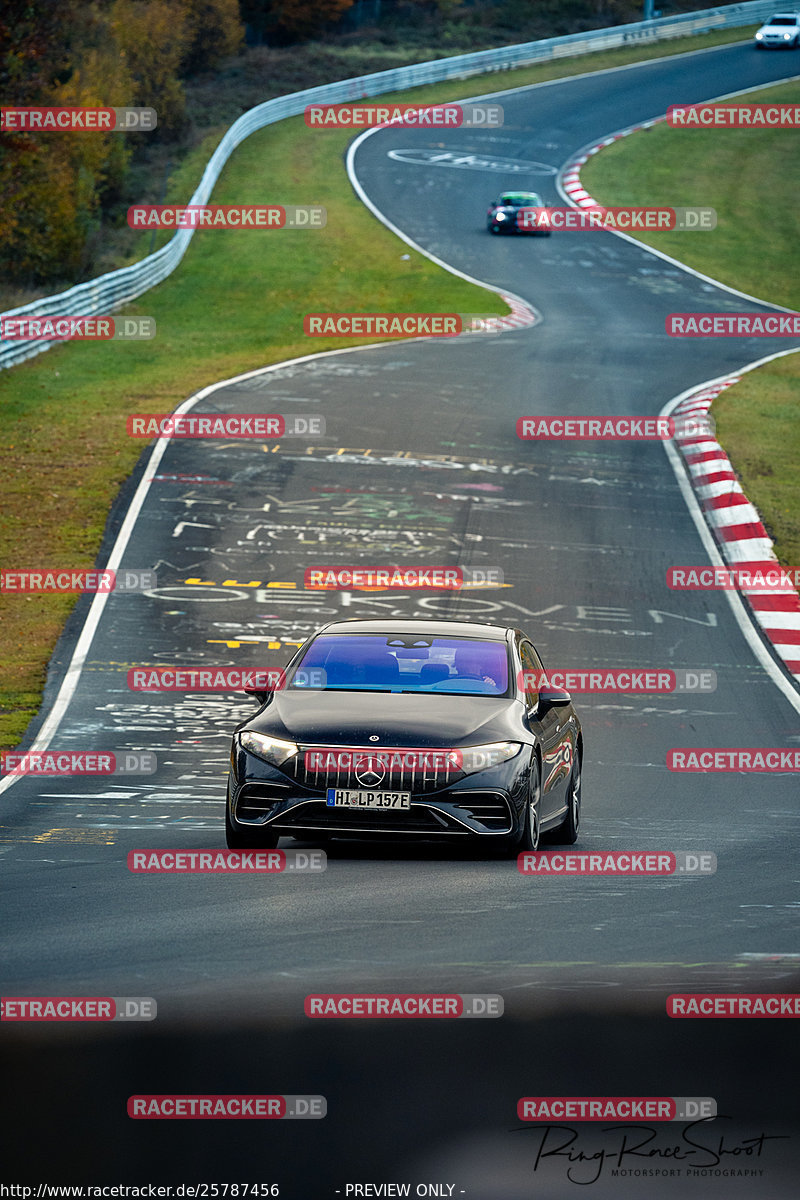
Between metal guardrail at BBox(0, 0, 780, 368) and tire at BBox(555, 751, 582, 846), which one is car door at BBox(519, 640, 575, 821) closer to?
tire at BBox(555, 751, 582, 846)

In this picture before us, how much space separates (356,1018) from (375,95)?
72027 mm

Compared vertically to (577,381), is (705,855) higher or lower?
higher

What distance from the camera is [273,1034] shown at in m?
5.86

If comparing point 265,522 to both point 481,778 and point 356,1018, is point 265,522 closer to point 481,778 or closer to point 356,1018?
point 481,778

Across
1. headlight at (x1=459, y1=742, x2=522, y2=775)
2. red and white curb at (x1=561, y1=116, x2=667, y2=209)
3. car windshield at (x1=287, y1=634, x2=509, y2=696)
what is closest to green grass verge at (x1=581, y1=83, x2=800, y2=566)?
red and white curb at (x1=561, y1=116, x2=667, y2=209)

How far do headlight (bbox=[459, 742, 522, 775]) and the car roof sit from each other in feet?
5.12

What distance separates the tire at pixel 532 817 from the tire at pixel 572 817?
0.89m

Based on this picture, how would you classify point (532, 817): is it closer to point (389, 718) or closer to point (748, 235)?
point (389, 718)

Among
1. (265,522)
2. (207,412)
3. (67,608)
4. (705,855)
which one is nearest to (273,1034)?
(705,855)

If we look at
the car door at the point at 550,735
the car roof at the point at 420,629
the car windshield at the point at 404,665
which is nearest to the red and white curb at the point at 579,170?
the car roof at the point at 420,629

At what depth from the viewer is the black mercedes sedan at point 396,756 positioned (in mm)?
9391

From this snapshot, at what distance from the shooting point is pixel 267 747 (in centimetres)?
963

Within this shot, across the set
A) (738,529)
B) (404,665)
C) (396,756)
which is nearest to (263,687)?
(404,665)

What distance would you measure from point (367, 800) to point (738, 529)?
50.6ft
